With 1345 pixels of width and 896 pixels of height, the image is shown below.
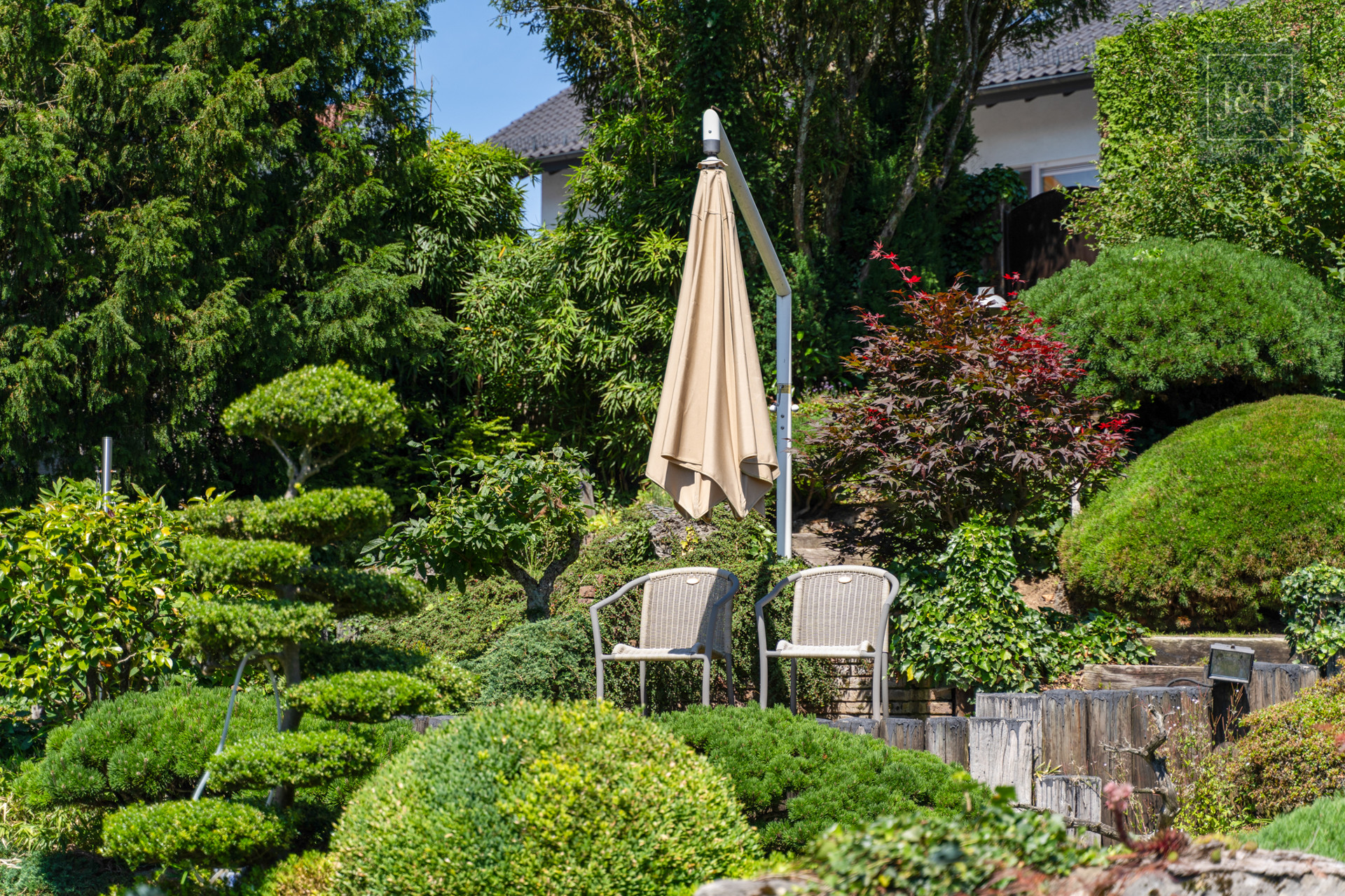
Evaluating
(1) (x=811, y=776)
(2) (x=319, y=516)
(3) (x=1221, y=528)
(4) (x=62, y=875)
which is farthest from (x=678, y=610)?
(3) (x=1221, y=528)

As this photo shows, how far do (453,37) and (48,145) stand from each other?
4.78 m

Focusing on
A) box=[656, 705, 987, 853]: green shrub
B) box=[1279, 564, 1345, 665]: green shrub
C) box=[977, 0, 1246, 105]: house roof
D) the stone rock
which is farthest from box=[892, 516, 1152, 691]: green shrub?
box=[977, 0, 1246, 105]: house roof

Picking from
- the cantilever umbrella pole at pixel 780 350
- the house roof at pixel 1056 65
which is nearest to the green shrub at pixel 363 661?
the cantilever umbrella pole at pixel 780 350

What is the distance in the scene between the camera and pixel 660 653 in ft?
17.1

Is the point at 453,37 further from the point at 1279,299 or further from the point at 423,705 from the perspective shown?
the point at 423,705

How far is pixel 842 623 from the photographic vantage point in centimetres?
548

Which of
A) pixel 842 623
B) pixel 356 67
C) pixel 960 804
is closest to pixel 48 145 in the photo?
pixel 356 67

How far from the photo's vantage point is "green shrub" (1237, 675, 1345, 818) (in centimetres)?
396

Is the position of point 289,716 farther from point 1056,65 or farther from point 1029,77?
point 1056,65

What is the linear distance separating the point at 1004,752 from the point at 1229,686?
136cm

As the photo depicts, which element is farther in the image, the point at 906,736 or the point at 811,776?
the point at 906,736

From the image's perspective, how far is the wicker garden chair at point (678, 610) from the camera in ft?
18.0

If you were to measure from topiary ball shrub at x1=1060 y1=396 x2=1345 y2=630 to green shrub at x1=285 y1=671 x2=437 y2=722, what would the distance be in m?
4.68

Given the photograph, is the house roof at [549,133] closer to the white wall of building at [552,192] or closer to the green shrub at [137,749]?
the white wall of building at [552,192]
